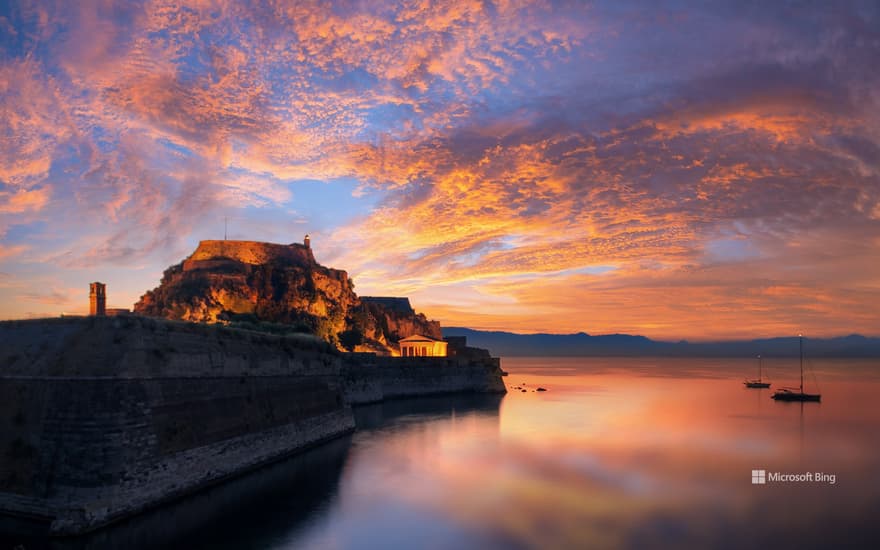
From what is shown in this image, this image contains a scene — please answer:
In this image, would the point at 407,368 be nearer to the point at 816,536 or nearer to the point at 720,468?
the point at 720,468

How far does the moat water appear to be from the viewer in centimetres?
1920

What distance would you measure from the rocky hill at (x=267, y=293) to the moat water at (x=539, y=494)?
146 ft

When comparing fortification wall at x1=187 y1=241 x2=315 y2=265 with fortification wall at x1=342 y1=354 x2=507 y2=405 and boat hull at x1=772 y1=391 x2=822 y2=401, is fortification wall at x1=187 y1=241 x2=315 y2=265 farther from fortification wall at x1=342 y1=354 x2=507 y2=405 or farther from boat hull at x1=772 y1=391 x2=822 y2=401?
boat hull at x1=772 y1=391 x2=822 y2=401

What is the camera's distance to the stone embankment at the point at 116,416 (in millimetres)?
16828

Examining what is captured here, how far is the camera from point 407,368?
69750 mm

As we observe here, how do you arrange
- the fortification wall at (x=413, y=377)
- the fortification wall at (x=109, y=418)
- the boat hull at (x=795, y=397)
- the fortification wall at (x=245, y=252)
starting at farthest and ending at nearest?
the fortification wall at (x=245, y=252) < the boat hull at (x=795, y=397) < the fortification wall at (x=413, y=377) < the fortification wall at (x=109, y=418)

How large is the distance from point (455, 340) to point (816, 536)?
70963mm

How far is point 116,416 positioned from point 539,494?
17.9 m

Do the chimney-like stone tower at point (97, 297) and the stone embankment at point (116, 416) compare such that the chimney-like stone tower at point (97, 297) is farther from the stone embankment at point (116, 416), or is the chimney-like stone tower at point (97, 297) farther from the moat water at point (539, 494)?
the moat water at point (539, 494)

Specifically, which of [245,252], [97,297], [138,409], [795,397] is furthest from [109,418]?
[795,397]

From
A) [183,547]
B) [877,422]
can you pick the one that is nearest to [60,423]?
[183,547]

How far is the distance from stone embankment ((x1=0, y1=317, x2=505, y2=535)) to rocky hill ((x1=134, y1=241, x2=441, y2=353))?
183 ft

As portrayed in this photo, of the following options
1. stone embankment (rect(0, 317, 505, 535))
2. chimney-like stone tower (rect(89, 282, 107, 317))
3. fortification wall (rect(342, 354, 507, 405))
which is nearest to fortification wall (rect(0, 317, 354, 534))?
stone embankment (rect(0, 317, 505, 535))

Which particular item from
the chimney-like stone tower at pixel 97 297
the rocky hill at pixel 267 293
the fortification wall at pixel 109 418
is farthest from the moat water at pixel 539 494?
the rocky hill at pixel 267 293
